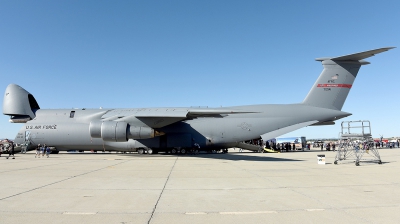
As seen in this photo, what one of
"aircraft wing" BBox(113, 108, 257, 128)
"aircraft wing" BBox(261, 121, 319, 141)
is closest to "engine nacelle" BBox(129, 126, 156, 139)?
"aircraft wing" BBox(113, 108, 257, 128)

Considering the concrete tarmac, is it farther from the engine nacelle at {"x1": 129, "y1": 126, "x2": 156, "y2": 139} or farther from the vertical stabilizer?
the vertical stabilizer

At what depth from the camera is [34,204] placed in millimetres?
4914

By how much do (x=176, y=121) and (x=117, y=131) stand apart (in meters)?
4.04

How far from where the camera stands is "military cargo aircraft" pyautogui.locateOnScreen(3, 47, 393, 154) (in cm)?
1853

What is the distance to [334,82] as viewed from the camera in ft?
61.6

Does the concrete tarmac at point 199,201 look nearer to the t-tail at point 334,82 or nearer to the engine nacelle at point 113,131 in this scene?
the engine nacelle at point 113,131

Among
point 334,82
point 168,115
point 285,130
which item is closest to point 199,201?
point 168,115

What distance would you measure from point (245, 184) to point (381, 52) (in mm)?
12605

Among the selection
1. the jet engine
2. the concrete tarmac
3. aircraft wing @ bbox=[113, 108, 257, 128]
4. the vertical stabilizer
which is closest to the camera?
the concrete tarmac

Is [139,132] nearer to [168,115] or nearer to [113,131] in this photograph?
[113,131]

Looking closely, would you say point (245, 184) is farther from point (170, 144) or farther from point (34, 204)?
point (170, 144)

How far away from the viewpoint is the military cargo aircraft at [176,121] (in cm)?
1853

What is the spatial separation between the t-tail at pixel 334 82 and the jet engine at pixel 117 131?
12141 mm

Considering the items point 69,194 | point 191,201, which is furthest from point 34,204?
point 191,201
